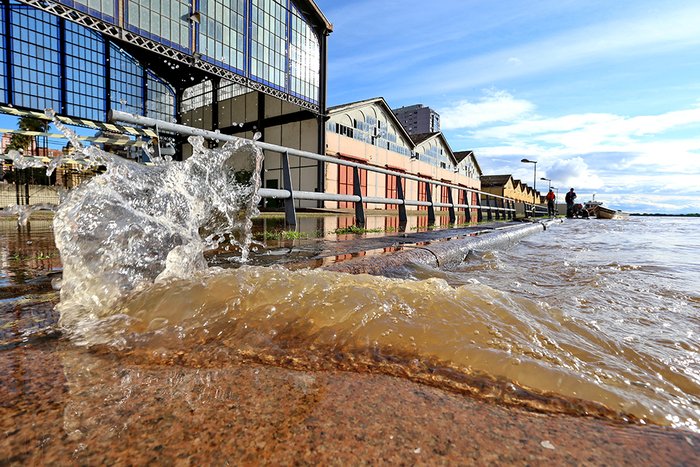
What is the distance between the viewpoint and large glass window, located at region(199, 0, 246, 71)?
1507 cm

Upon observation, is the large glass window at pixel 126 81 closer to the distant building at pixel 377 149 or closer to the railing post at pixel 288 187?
the distant building at pixel 377 149

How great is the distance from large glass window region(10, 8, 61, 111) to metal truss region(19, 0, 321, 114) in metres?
11.3

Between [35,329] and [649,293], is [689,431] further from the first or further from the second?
[649,293]

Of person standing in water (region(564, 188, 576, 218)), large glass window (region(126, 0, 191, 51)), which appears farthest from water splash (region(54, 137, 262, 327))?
person standing in water (region(564, 188, 576, 218))

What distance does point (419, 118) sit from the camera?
93562 millimetres

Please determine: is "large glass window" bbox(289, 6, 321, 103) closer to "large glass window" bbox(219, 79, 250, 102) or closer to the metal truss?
the metal truss

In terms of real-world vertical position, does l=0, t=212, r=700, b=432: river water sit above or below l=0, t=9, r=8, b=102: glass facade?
below

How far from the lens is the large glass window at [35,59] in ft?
59.7

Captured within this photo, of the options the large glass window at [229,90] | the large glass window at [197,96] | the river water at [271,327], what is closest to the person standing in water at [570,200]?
the large glass window at [229,90]

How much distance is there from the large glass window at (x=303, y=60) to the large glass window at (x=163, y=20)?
535cm

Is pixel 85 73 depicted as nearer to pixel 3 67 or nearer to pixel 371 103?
pixel 3 67

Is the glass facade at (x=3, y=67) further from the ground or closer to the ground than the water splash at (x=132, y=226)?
further from the ground

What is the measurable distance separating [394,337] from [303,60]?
2056cm

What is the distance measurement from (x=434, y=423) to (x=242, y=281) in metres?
1.17
